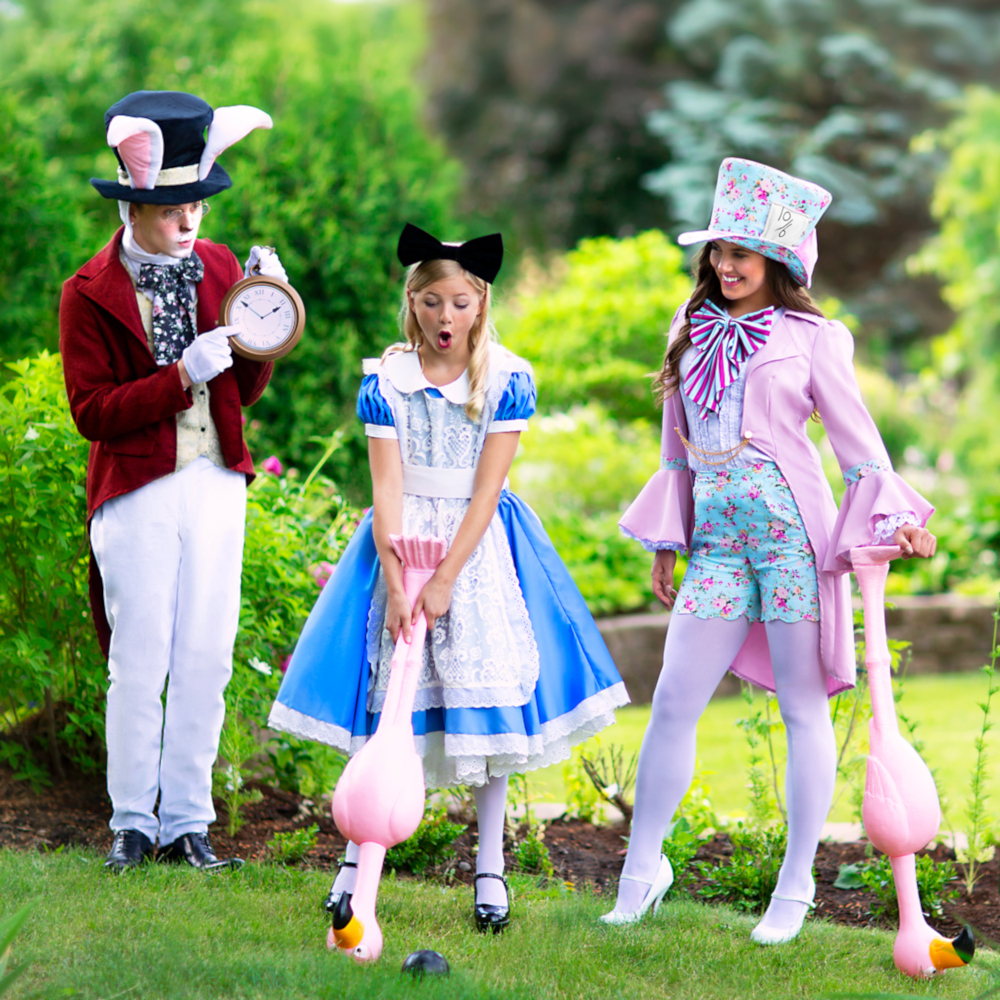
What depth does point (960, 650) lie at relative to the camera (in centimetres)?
650

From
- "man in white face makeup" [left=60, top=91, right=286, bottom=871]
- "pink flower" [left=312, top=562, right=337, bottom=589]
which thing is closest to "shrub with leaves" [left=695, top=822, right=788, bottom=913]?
"man in white face makeup" [left=60, top=91, right=286, bottom=871]

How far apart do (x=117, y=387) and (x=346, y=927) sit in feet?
4.64

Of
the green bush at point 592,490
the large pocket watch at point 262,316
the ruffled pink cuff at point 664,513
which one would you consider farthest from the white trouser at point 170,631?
the green bush at point 592,490

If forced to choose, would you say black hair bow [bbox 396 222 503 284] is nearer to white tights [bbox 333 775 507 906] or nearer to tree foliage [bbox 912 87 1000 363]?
white tights [bbox 333 775 507 906]

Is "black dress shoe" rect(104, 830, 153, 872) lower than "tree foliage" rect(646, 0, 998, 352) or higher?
lower

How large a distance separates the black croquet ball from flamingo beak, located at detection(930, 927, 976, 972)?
104cm

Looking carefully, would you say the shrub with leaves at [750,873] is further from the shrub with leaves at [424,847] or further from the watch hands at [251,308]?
the watch hands at [251,308]

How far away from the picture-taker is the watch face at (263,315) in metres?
3.08

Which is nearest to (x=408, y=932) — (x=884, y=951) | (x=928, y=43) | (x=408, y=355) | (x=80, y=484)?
(x=884, y=951)

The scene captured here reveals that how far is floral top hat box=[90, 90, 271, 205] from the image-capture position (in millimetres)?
2955

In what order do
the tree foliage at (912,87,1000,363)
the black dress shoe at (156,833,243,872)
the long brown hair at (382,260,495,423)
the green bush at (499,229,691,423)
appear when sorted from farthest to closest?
the tree foliage at (912,87,1000,363)
the green bush at (499,229,691,423)
the black dress shoe at (156,833,243,872)
the long brown hair at (382,260,495,423)

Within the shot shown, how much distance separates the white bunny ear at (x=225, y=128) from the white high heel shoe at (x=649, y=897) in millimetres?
2044

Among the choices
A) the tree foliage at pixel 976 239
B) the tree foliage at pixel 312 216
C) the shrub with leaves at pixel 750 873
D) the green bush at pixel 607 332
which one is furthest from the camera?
the tree foliage at pixel 976 239

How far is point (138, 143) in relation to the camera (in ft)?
9.67
